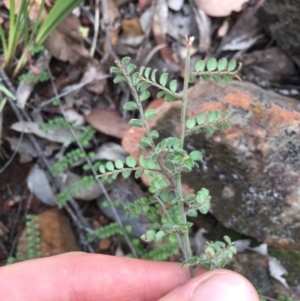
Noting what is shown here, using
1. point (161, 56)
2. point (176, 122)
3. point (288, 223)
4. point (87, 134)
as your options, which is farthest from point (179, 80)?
point (288, 223)

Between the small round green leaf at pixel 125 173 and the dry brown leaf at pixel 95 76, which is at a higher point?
the small round green leaf at pixel 125 173

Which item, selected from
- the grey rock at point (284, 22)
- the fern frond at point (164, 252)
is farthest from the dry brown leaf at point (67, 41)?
the fern frond at point (164, 252)

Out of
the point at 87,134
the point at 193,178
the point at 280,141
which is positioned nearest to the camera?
the point at 280,141

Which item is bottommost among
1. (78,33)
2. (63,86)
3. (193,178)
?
(193,178)

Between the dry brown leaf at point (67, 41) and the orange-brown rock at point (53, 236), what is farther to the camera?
the dry brown leaf at point (67, 41)

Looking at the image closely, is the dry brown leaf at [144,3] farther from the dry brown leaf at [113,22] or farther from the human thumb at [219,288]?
the human thumb at [219,288]

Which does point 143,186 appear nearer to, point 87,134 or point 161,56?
point 87,134
